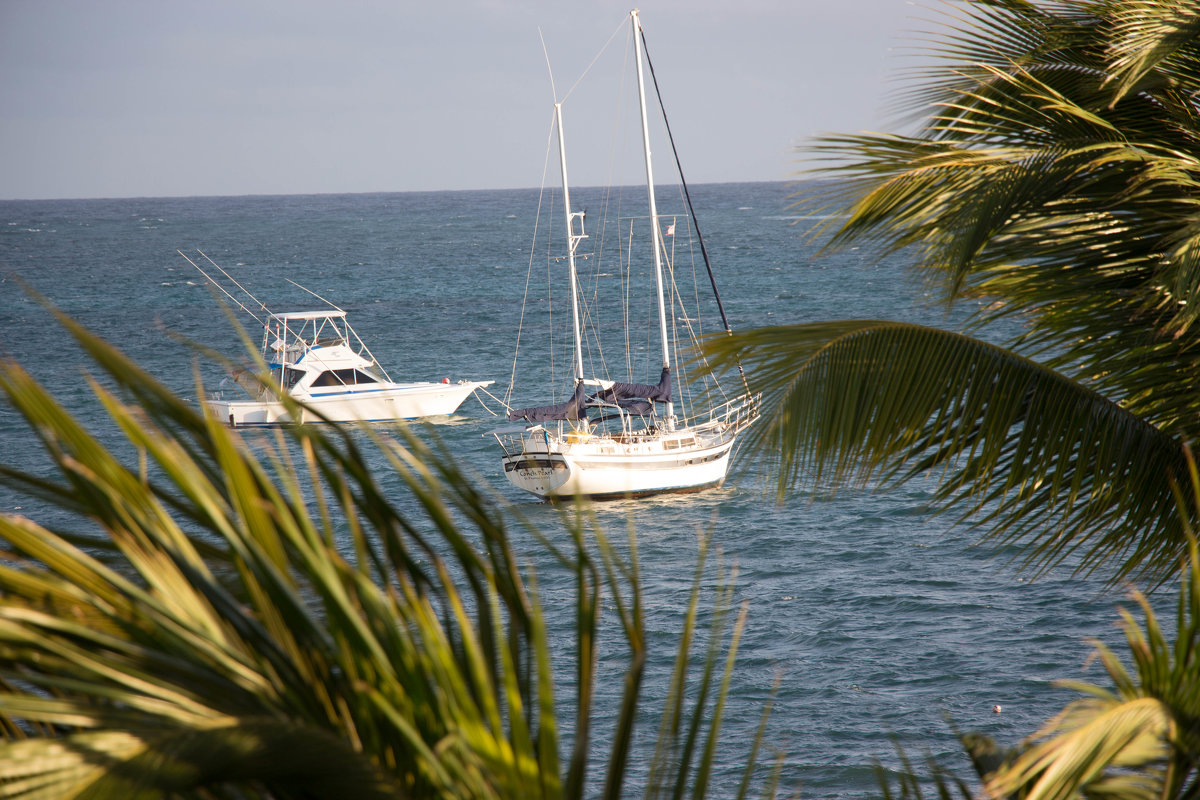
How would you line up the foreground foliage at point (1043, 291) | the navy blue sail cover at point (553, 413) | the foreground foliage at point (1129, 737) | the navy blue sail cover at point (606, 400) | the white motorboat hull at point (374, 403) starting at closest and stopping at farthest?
the foreground foliage at point (1129, 737) → the foreground foliage at point (1043, 291) → the navy blue sail cover at point (606, 400) → the navy blue sail cover at point (553, 413) → the white motorboat hull at point (374, 403)

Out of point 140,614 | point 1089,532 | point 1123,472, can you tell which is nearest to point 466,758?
point 140,614

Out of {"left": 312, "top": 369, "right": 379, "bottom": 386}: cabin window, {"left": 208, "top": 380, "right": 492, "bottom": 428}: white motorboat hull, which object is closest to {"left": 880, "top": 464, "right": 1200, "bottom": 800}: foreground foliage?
{"left": 208, "top": 380, "right": 492, "bottom": 428}: white motorboat hull

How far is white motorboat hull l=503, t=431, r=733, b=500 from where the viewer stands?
22781 mm

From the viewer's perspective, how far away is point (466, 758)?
1552mm

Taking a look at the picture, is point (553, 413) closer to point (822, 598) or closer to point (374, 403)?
point (822, 598)

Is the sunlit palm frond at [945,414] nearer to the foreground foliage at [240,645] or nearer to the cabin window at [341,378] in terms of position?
the foreground foliage at [240,645]

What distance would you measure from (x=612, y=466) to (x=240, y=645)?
21.6 metres

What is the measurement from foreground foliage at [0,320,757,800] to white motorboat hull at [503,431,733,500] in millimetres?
20524

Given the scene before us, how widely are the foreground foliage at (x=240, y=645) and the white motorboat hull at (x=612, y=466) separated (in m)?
20.5

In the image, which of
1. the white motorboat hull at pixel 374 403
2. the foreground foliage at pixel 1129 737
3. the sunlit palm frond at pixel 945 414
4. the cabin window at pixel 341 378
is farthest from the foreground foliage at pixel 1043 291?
the cabin window at pixel 341 378

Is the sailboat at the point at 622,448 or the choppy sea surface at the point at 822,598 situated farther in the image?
the sailboat at the point at 622,448

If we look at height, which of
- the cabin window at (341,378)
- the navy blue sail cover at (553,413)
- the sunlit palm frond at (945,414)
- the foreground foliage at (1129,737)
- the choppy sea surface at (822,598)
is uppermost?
the sunlit palm frond at (945,414)

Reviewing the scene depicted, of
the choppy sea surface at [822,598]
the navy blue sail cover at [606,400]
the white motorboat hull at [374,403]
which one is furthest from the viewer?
the white motorboat hull at [374,403]

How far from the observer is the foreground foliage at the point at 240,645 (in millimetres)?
1387
